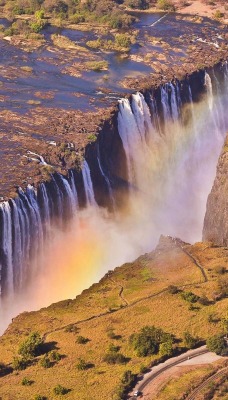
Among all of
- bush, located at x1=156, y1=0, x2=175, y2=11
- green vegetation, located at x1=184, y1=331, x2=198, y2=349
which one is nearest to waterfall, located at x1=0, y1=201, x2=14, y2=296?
green vegetation, located at x1=184, y1=331, x2=198, y2=349

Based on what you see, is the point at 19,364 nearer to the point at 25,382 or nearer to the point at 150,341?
the point at 25,382

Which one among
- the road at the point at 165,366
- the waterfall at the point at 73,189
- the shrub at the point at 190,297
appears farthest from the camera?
the waterfall at the point at 73,189

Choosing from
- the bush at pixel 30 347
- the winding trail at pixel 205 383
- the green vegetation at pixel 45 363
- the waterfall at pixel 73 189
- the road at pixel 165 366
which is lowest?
the winding trail at pixel 205 383

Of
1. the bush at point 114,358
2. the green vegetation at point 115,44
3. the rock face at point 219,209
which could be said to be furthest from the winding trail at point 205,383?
the green vegetation at point 115,44

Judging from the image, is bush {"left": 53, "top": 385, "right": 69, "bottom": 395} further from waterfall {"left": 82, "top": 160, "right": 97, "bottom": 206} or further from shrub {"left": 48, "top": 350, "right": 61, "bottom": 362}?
waterfall {"left": 82, "top": 160, "right": 97, "bottom": 206}

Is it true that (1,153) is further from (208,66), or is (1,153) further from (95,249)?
(208,66)

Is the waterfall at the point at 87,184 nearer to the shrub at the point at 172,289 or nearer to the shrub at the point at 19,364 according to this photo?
the shrub at the point at 172,289
